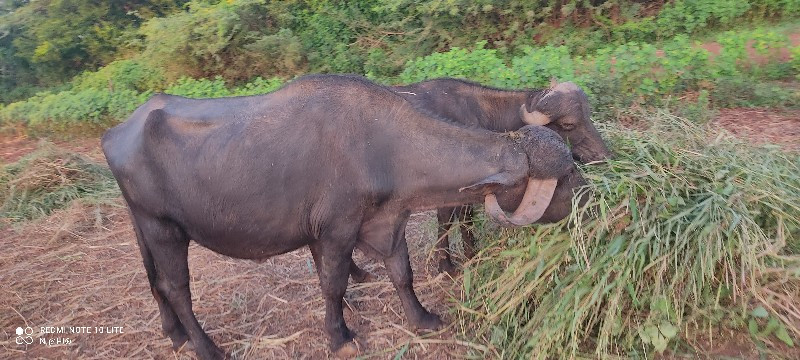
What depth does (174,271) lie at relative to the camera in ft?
13.3

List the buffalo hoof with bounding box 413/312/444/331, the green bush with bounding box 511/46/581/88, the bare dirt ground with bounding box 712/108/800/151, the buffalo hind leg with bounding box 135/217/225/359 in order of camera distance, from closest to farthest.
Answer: the buffalo hind leg with bounding box 135/217/225/359, the buffalo hoof with bounding box 413/312/444/331, the bare dirt ground with bounding box 712/108/800/151, the green bush with bounding box 511/46/581/88

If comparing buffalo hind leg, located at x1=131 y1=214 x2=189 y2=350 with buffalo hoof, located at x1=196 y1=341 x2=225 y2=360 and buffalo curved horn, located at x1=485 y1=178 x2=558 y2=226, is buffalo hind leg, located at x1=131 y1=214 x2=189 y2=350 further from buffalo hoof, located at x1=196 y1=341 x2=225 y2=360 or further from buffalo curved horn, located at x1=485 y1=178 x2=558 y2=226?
buffalo curved horn, located at x1=485 y1=178 x2=558 y2=226

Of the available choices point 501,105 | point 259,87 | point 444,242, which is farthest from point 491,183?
point 259,87

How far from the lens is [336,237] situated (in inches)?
153

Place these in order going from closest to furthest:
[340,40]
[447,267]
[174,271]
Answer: [174,271], [447,267], [340,40]

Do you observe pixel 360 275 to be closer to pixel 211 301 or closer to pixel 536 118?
pixel 211 301

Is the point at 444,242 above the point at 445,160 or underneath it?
underneath

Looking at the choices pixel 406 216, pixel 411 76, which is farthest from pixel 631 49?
pixel 406 216

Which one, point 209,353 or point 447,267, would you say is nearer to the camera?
point 209,353

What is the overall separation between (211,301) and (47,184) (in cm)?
391

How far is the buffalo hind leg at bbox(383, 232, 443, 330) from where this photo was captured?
418cm

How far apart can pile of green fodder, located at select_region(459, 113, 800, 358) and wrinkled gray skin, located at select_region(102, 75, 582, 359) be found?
35 centimetres

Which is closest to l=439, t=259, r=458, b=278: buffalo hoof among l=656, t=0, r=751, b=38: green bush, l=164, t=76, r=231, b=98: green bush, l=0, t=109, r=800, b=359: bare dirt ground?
l=0, t=109, r=800, b=359: bare dirt ground

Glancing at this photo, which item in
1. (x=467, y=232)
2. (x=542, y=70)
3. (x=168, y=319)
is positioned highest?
(x=467, y=232)
